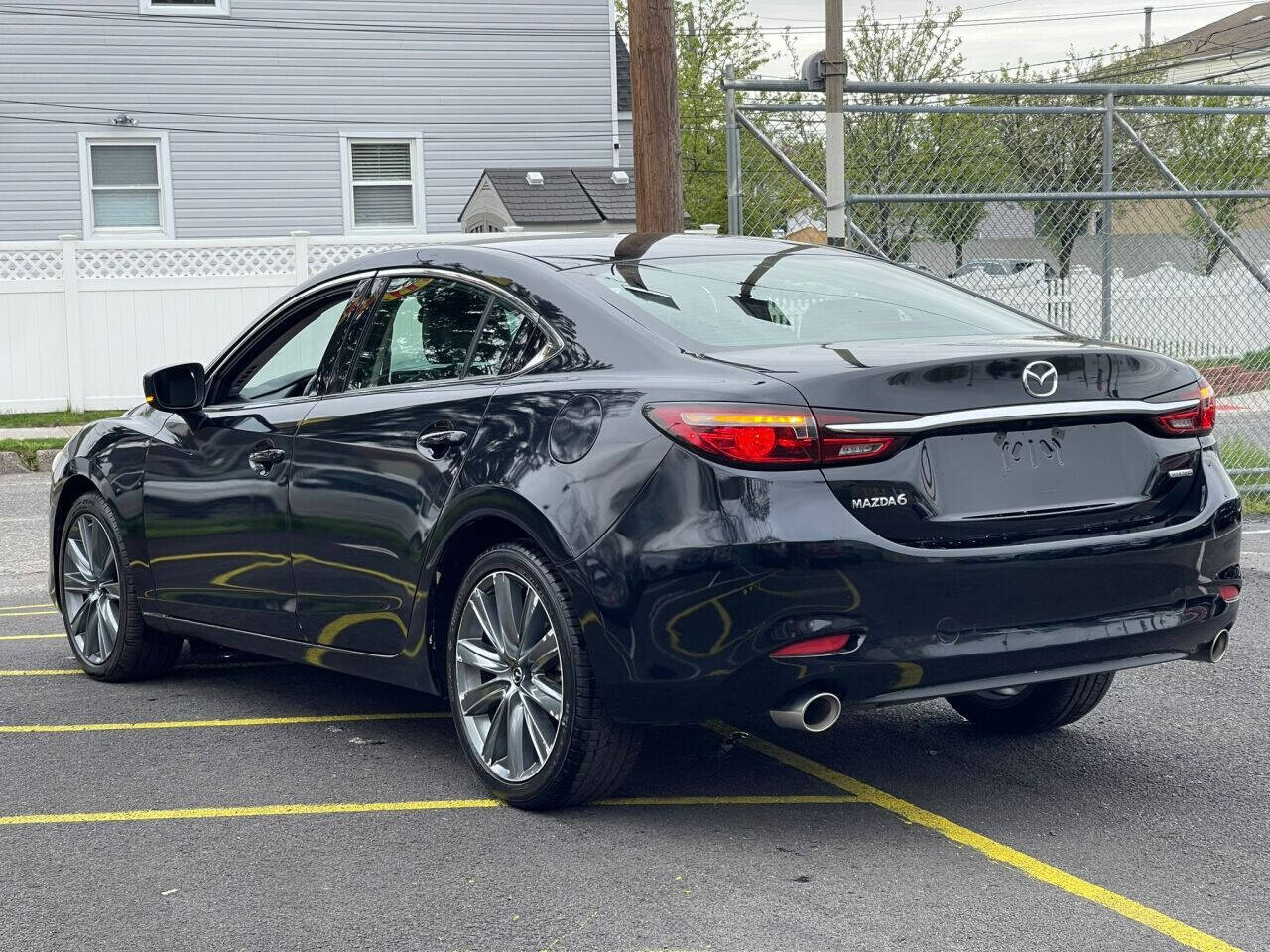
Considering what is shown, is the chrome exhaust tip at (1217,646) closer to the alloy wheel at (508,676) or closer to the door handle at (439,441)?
the alloy wheel at (508,676)

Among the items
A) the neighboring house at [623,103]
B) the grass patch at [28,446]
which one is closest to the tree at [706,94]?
the neighboring house at [623,103]

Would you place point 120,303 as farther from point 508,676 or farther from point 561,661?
point 561,661

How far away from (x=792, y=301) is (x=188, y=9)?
760 inches

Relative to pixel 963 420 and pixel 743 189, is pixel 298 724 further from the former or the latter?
pixel 743 189

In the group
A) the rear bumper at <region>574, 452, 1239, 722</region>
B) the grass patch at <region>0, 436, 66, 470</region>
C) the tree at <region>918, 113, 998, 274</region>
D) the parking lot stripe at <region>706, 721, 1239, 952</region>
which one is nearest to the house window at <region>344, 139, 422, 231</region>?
the grass patch at <region>0, 436, 66, 470</region>

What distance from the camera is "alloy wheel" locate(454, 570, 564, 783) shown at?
448 cm

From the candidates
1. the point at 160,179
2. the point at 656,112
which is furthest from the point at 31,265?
the point at 656,112

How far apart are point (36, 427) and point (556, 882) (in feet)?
46.7

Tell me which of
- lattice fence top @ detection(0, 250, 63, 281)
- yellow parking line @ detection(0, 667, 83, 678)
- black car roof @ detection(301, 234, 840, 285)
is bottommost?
yellow parking line @ detection(0, 667, 83, 678)

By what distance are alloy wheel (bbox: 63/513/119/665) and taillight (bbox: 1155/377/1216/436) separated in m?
3.82


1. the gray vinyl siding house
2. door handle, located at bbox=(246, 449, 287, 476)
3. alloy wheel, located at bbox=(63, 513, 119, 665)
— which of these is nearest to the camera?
door handle, located at bbox=(246, 449, 287, 476)

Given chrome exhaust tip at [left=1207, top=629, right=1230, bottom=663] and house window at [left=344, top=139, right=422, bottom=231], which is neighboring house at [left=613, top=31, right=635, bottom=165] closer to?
house window at [left=344, top=139, right=422, bottom=231]

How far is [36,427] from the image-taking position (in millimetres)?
16969

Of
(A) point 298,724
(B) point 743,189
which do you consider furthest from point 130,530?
(B) point 743,189
